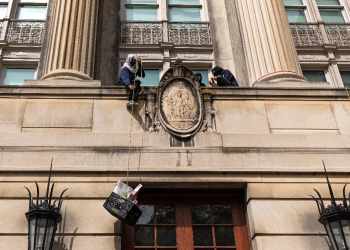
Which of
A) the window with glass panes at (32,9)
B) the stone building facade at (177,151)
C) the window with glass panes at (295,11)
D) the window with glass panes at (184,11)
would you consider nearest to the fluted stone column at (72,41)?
the stone building facade at (177,151)

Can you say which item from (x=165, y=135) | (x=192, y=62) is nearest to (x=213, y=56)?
(x=192, y=62)

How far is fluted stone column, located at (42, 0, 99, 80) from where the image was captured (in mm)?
10570

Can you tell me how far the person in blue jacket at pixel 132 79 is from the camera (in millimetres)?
9461

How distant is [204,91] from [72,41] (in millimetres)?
4187

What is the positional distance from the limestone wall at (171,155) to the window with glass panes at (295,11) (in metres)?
7.66

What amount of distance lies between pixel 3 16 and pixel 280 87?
11.8 meters

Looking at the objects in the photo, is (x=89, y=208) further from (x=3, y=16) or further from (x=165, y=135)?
(x=3, y=16)

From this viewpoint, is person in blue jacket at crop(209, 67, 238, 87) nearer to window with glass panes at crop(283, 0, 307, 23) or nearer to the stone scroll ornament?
the stone scroll ornament

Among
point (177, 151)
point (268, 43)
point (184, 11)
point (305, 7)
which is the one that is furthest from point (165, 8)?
point (177, 151)

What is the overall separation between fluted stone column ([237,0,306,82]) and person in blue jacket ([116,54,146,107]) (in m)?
3.56

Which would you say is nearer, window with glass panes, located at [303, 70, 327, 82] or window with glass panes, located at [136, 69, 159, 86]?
window with glass panes, located at [136, 69, 159, 86]

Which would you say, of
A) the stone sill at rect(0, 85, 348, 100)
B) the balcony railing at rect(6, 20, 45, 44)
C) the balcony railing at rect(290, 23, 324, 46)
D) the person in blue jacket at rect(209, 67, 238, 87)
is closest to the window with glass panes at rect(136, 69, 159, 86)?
the person in blue jacket at rect(209, 67, 238, 87)

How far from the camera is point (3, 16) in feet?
51.6

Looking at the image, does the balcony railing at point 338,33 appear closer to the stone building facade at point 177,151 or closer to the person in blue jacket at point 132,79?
the stone building facade at point 177,151
